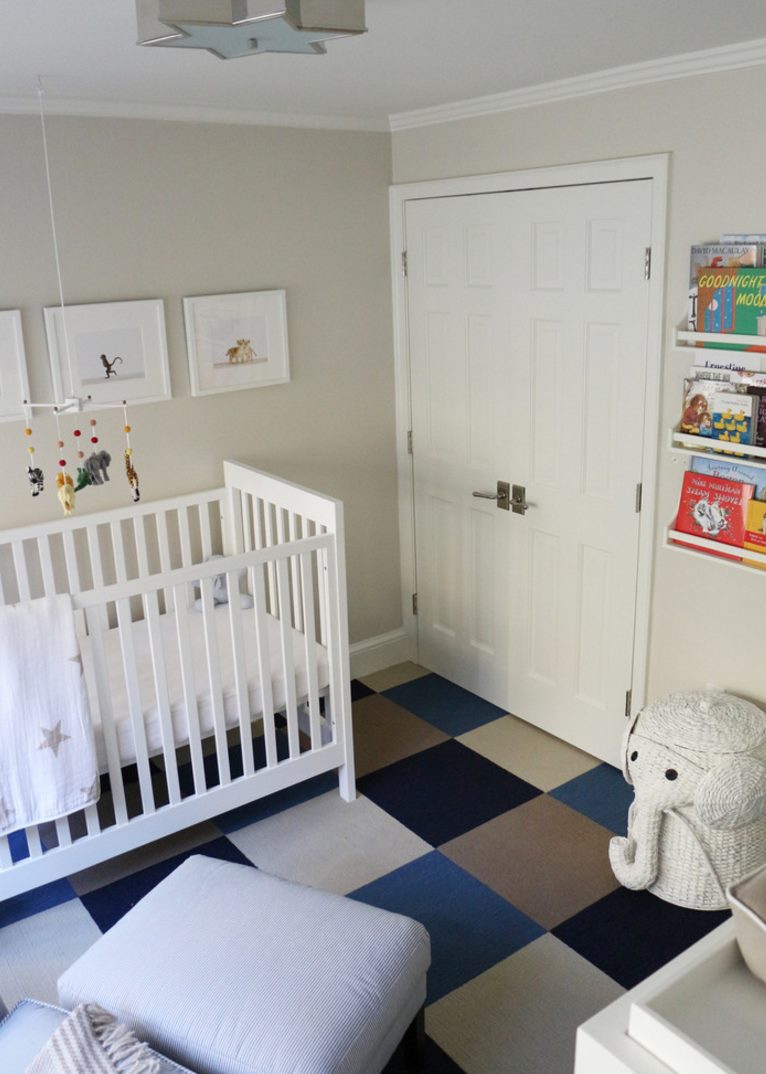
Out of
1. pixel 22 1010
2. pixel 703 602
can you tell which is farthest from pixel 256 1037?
pixel 703 602

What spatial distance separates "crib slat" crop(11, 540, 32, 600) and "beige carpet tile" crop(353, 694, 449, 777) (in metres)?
1.26

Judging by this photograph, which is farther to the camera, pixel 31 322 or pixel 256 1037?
pixel 31 322

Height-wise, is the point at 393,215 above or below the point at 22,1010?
above

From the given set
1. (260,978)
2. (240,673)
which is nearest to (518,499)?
(240,673)

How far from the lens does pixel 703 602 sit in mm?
2871

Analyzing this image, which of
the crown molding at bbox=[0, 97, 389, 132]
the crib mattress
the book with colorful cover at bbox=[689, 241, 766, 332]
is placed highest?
the crown molding at bbox=[0, 97, 389, 132]

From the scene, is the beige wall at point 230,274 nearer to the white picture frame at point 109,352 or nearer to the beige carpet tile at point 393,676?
the white picture frame at point 109,352

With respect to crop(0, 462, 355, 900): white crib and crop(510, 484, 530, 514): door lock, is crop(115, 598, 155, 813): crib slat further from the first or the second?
crop(510, 484, 530, 514): door lock

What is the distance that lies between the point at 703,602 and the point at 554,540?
0.62m

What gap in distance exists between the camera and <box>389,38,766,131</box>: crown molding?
8.04 feet

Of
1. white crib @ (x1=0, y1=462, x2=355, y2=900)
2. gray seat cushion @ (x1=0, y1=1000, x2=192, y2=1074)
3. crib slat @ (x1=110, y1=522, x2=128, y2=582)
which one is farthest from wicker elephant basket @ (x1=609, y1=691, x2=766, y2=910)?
crib slat @ (x1=110, y1=522, x2=128, y2=582)

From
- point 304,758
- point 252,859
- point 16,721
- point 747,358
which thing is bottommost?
point 252,859

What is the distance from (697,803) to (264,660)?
1.30 metres

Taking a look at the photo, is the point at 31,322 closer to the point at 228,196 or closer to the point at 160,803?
the point at 228,196
